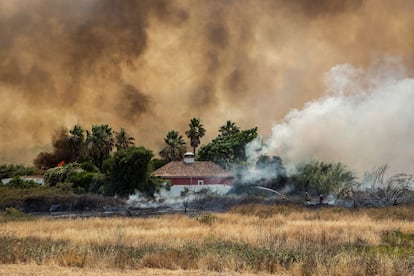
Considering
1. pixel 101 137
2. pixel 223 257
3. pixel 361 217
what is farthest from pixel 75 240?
pixel 101 137

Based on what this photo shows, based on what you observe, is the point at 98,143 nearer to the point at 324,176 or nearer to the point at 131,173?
the point at 131,173

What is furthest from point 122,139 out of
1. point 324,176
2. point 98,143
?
point 324,176

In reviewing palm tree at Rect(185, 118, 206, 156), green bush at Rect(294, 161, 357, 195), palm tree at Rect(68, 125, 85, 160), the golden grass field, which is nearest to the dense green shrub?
palm tree at Rect(68, 125, 85, 160)

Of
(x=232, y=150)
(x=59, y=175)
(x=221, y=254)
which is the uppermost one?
(x=232, y=150)

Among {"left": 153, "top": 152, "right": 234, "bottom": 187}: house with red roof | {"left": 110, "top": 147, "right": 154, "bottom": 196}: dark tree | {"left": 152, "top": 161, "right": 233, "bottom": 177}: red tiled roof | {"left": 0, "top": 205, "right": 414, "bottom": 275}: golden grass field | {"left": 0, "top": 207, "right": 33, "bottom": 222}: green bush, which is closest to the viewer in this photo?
{"left": 0, "top": 205, "right": 414, "bottom": 275}: golden grass field

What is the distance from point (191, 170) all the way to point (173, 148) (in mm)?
33618

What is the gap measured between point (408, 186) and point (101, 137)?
8180 cm

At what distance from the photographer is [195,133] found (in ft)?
365

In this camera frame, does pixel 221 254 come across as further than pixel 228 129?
No

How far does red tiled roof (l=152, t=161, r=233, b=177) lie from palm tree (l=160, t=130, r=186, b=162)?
29.9 m

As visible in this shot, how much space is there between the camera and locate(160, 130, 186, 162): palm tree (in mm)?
105262

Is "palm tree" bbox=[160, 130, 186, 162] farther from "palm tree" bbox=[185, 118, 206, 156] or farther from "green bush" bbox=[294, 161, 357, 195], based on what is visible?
"green bush" bbox=[294, 161, 357, 195]

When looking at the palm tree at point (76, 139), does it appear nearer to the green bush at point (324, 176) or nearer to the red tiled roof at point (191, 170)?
the red tiled roof at point (191, 170)

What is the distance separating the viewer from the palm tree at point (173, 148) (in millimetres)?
105262
